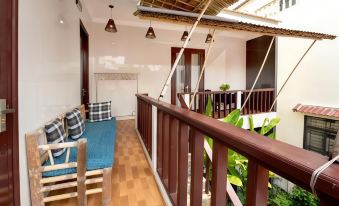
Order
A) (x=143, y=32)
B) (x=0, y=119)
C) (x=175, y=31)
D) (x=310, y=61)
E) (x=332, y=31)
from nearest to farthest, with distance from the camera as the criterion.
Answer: (x=0, y=119) < (x=332, y=31) < (x=310, y=61) < (x=143, y=32) < (x=175, y=31)

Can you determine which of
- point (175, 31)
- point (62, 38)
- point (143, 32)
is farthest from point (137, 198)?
point (175, 31)

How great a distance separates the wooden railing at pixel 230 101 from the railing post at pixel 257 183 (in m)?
3.87

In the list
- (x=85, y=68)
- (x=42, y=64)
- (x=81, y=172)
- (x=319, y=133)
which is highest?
(x=85, y=68)

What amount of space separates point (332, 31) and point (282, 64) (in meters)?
1.42

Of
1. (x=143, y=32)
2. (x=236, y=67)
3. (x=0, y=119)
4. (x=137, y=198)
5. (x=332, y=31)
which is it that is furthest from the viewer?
(x=236, y=67)

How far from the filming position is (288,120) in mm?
5555

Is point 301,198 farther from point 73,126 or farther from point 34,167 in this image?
point 34,167

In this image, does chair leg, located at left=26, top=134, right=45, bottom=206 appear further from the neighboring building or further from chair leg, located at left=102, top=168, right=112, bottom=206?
the neighboring building

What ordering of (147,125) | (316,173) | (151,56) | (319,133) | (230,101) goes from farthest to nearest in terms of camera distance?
1. (151,56)
2. (230,101)
3. (319,133)
4. (147,125)
5. (316,173)

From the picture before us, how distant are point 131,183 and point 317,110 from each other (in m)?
5.01

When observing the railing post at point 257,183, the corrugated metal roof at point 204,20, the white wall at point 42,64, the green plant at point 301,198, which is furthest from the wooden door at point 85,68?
the green plant at point 301,198

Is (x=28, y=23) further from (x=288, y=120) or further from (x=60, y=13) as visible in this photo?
(x=288, y=120)

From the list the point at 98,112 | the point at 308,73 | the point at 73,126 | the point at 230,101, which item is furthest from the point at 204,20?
the point at 308,73

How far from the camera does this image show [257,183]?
0.60 m
